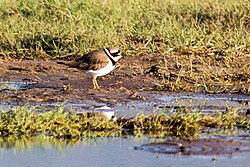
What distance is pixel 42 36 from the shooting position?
46.4ft

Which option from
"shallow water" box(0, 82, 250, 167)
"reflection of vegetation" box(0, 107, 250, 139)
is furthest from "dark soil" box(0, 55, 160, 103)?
"shallow water" box(0, 82, 250, 167)

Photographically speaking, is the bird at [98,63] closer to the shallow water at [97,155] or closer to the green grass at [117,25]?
the green grass at [117,25]

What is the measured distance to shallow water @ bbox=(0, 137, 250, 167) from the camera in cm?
737

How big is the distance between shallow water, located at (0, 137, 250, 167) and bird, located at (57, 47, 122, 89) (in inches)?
138

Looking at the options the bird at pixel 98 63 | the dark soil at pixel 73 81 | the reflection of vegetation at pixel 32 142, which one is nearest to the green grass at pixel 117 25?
the dark soil at pixel 73 81

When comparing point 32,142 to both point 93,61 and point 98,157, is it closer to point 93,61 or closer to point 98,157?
point 98,157

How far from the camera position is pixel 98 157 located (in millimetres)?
7645

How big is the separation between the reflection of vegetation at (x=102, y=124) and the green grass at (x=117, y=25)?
484cm

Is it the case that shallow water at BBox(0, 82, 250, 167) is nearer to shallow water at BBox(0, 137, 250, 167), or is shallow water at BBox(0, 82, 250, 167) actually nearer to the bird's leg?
shallow water at BBox(0, 137, 250, 167)

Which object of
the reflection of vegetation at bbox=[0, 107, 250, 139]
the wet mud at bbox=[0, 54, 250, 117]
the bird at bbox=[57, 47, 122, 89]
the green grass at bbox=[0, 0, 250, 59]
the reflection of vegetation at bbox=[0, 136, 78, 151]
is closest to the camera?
the reflection of vegetation at bbox=[0, 136, 78, 151]

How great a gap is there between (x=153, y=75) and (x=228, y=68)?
1.10 meters

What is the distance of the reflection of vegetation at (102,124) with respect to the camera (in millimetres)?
8531

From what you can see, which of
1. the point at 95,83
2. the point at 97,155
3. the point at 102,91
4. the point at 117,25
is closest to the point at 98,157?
the point at 97,155

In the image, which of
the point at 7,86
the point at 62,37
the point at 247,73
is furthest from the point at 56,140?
the point at 62,37
